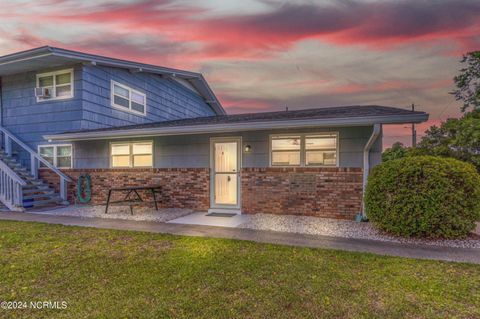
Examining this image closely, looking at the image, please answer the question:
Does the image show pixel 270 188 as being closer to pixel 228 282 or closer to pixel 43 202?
pixel 228 282

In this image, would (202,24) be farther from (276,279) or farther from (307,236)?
(276,279)

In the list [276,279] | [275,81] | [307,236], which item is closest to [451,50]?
[275,81]

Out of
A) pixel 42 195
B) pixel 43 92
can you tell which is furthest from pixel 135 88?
pixel 42 195

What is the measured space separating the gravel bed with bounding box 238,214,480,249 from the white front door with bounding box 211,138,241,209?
1076 mm

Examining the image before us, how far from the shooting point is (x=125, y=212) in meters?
8.35

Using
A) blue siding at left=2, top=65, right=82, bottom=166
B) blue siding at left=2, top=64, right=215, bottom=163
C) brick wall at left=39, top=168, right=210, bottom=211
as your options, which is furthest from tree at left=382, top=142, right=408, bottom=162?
blue siding at left=2, top=65, right=82, bottom=166

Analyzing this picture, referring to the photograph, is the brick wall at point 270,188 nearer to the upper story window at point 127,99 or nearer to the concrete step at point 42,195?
the concrete step at point 42,195

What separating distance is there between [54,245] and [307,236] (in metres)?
4.70

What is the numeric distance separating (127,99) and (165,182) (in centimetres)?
494

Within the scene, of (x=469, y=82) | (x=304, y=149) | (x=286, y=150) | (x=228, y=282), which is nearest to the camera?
(x=228, y=282)

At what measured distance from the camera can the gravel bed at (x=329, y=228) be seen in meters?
5.12

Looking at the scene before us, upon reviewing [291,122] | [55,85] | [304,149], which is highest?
[55,85]

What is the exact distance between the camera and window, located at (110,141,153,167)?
30.5 ft

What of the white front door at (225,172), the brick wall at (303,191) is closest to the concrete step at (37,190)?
the white front door at (225,172)
